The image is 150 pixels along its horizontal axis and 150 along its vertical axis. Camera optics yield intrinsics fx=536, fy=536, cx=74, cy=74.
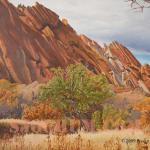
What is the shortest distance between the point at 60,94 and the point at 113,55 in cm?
1925

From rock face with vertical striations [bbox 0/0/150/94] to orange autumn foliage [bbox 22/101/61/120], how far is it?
3532 mm

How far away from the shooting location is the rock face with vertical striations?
31.0 meters

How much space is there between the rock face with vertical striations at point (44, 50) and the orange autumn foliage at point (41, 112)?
353 cm

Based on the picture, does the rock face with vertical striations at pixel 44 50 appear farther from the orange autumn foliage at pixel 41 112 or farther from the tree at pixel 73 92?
the tree at pixel 73 92

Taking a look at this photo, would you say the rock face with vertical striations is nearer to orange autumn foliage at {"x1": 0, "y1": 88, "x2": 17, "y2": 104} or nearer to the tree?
orange autumn foliage at {"x1": 0, "y1": 88, "x2": 17, "y2": 104}

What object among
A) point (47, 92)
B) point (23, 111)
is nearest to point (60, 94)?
point (47, 92)

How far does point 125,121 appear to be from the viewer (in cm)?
2314

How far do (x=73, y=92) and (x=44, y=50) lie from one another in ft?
38.6

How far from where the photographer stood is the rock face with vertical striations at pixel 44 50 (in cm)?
3097

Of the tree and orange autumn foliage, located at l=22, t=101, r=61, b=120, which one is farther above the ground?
the tree

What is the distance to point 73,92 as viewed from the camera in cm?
2216

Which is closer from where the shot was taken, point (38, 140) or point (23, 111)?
point (38, 140)

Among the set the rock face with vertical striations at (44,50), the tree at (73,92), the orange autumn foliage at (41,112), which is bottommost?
the orange autumn foliage at (41,112)

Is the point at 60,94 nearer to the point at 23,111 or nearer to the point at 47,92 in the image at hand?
the point at 47,92
